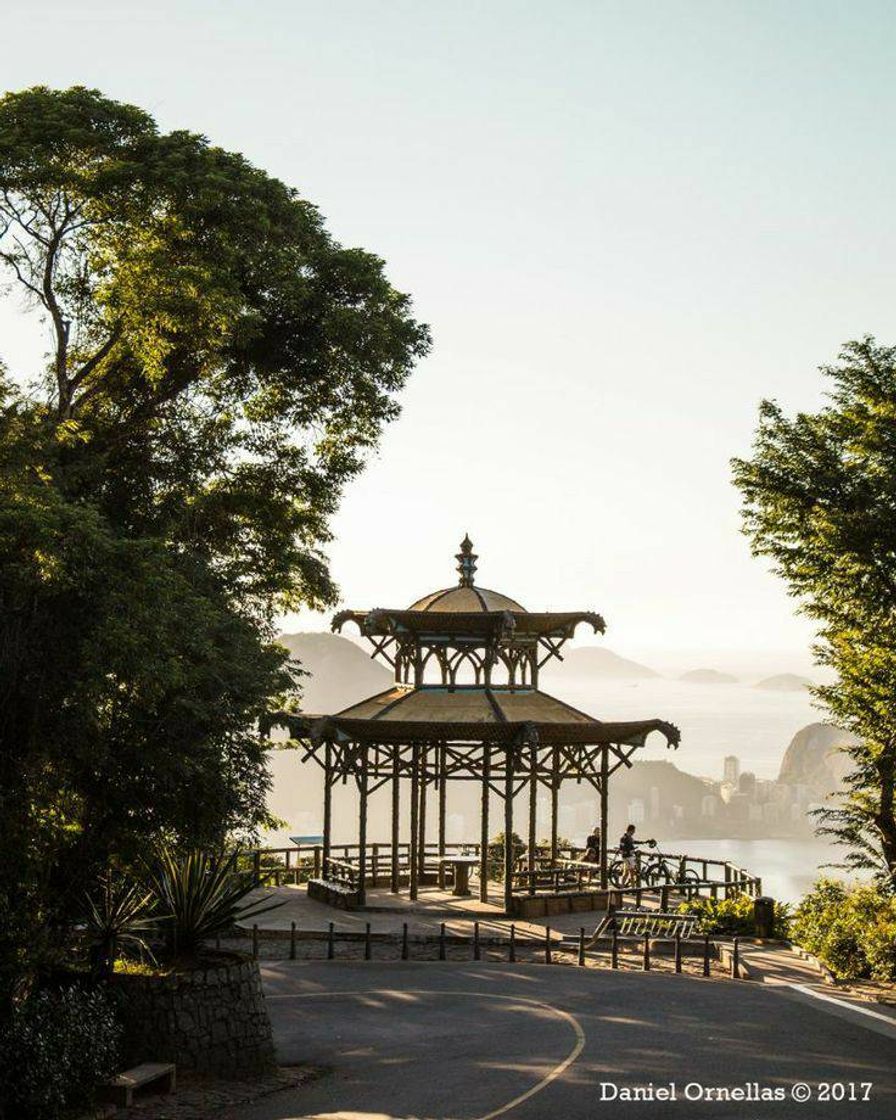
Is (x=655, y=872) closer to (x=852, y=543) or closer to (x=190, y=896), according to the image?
(x=852, y=543)

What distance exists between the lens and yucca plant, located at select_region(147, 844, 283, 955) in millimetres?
19281

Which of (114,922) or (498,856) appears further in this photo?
(498,856)

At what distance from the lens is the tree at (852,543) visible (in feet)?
90.0

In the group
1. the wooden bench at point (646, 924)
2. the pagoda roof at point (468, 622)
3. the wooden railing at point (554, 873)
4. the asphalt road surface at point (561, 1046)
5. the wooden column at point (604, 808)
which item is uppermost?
the pagoda roof at point (468, 622)

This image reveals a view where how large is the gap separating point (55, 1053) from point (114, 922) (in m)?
2.65

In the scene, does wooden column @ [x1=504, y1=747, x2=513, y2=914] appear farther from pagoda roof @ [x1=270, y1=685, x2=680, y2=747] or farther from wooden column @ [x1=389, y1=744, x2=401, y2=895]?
wooden column @ [x1=389, y1=744, x2=401, y2=895]

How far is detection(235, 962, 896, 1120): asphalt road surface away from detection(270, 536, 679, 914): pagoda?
301 inches

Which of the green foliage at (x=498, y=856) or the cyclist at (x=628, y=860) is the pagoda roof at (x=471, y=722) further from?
the green foliage at (x=498, y=856)

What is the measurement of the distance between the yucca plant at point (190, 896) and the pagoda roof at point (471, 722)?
10570mm

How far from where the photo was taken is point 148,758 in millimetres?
18984

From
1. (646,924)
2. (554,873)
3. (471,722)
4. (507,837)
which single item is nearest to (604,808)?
(554,873)

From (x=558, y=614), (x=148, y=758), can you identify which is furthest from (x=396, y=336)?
(x=148, y=758)

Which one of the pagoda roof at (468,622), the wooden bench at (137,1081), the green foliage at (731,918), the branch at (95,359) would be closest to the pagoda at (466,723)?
the pagoda roof at (468,622)

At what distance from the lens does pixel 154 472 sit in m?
33.2
